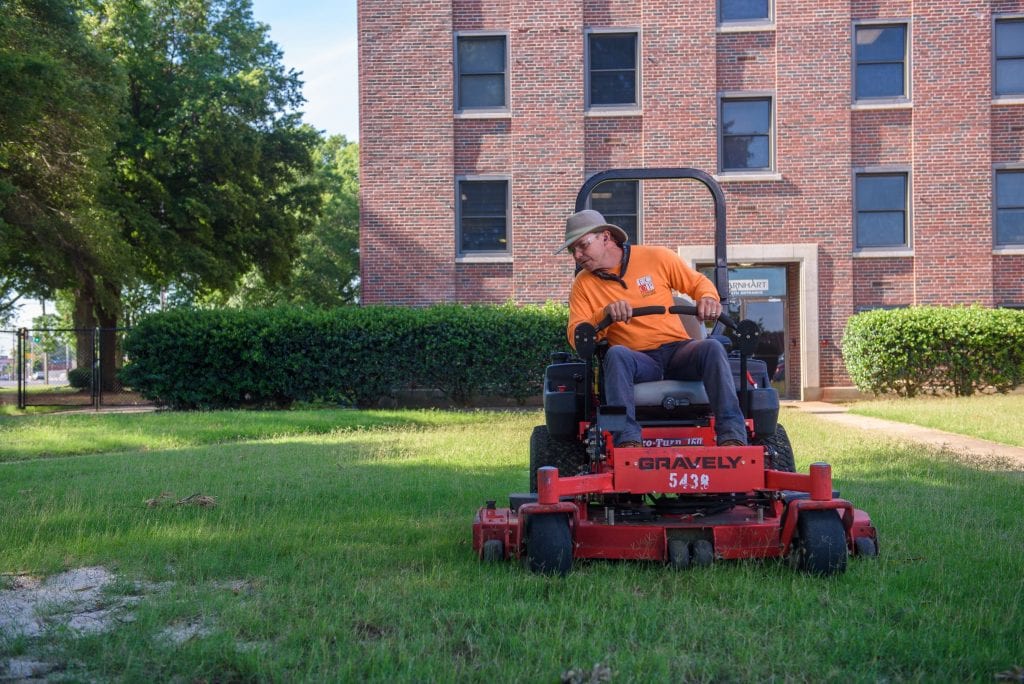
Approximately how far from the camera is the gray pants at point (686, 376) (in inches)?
193

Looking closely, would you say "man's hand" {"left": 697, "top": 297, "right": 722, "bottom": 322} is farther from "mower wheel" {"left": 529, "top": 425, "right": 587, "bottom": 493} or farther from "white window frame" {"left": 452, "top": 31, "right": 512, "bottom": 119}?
"white window frame" {"left": 452, "top": 31, "right": 512, "bottom": 119}

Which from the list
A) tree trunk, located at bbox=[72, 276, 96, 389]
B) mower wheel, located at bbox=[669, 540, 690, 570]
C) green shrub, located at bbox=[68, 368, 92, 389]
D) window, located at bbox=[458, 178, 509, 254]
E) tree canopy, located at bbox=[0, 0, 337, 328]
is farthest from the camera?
green shrub, located at bbox=[68, 368, 92, 389]

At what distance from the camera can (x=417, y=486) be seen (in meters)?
7.74

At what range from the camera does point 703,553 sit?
4668mm

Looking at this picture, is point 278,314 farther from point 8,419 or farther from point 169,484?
point 169,484

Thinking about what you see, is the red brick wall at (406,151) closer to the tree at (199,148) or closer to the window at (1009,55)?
the tree at (199,148)

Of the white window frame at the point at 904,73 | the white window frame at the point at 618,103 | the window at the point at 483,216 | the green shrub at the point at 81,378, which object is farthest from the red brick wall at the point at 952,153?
the green shrub at the point at 81,378

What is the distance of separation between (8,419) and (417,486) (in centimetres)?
1061

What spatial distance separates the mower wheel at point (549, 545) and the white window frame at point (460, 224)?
53.3ft

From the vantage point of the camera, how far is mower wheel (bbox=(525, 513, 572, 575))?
4641 millimetres

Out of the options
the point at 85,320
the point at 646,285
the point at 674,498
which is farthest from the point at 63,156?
the point at 674,498

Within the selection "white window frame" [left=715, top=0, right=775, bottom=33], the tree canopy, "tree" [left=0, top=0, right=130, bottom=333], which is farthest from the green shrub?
"white window frame" [left=715, top=0, right=775, bottom=33]

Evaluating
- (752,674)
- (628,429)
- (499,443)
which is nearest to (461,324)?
(499,443)

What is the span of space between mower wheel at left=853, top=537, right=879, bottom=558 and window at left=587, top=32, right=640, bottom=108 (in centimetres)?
1691
